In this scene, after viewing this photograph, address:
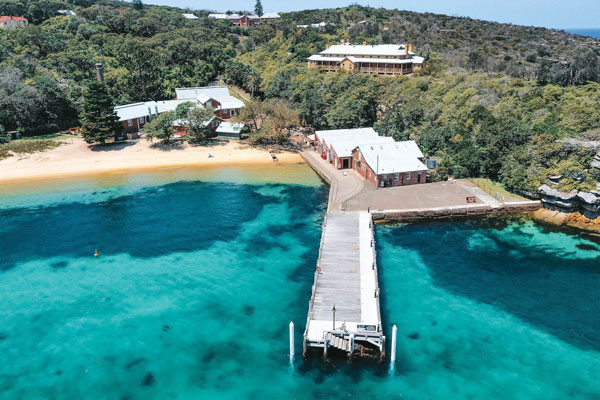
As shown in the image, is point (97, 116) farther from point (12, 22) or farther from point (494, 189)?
point (12, 22)

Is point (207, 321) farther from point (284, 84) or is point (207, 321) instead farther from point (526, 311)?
point (284, 84)

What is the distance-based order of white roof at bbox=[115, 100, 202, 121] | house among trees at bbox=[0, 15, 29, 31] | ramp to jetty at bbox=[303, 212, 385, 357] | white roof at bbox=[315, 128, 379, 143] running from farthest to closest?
1. house among trees at bbox=[0, 15, 29, 31]
2. white roof at bbox=[115, 100, 202, 121]
3. white roof at bbox=[315, 128, 379, 143]
4. ramp to jetty at bbox=[303, 212, 385, 357]

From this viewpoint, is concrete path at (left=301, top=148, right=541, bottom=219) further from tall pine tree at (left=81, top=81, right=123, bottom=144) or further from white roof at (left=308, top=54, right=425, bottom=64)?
white roof at (left=308, top=54, right=425, bottom=64)

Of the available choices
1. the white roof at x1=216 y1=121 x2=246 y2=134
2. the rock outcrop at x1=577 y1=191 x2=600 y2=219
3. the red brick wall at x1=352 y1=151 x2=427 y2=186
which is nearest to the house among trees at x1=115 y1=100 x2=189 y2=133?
the white roof at x1=216 y1=121 x2=246 y2=134

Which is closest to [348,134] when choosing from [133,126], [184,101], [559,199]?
[559,199]

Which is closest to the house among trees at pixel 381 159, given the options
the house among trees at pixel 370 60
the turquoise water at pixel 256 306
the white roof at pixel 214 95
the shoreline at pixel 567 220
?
the turquoise water at pixel 256 306
